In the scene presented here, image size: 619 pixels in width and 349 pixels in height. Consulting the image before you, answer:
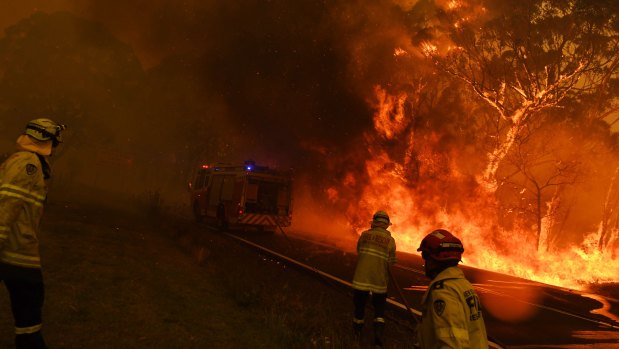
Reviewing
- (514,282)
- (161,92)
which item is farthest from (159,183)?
(514,282)

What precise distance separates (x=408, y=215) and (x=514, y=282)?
843 cm

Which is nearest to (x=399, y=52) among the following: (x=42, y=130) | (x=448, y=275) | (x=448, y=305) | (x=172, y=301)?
(x=172, y=301)

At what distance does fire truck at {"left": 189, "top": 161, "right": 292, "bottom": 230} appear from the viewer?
59.5 feet

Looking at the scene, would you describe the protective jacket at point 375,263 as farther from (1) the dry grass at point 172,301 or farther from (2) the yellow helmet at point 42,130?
(2) the yellow helmet at point 42,130

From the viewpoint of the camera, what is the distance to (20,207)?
3410 millimetres

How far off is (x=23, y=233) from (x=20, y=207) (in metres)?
0.22

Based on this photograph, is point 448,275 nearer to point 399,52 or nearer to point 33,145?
point 33,145

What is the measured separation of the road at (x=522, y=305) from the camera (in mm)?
7406

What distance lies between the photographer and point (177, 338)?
5227 mm

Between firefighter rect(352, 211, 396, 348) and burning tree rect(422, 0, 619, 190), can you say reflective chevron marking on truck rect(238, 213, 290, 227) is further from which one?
firefighter rect(352, 211, 396, 348)

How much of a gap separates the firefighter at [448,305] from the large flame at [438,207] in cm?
1713

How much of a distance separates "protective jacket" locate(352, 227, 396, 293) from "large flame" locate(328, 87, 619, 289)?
14.2 m

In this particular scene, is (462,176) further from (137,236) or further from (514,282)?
(137,236)

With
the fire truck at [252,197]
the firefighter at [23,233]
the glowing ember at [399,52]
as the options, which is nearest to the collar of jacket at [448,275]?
the firefighter at [23,233]
